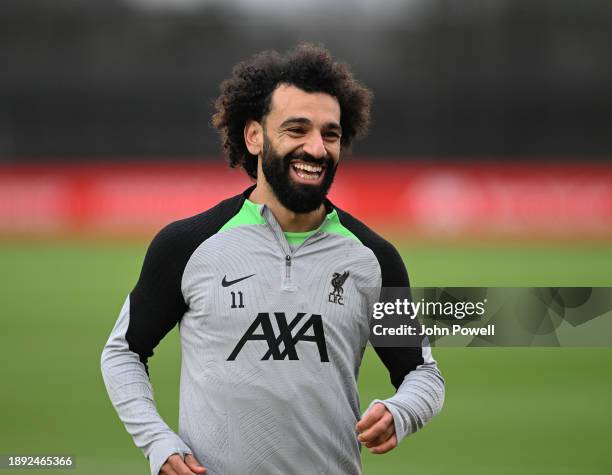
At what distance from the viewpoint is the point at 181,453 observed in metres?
2.18

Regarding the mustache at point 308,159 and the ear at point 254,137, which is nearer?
the mustache at point 308,159

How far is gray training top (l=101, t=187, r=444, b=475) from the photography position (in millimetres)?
2209

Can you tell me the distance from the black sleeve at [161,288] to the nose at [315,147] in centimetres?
29

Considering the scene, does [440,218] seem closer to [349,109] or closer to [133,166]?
[133,166]

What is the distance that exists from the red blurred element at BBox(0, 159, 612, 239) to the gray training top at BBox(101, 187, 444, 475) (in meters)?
11.8

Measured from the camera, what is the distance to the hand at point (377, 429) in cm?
213

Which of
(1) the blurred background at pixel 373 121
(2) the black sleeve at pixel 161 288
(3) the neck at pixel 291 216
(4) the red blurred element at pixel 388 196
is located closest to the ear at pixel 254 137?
(3) the neck at pixel 291 216

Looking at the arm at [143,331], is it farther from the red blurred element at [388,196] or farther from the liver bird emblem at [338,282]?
the red blurred element at [388,196]

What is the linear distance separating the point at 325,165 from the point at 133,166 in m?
13.0

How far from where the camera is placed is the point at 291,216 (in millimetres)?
2367

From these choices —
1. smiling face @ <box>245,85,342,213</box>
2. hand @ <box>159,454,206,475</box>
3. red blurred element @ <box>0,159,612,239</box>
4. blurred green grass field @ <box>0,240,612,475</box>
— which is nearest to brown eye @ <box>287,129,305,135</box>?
smiling face @ <box>245,85,342,213</box>

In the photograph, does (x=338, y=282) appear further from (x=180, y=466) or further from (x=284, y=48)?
(x=284, y=48)

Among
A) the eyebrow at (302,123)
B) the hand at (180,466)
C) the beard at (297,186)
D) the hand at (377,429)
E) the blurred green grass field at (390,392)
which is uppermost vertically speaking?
the eyebrow at (302,123)

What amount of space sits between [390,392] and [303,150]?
4524 mm
